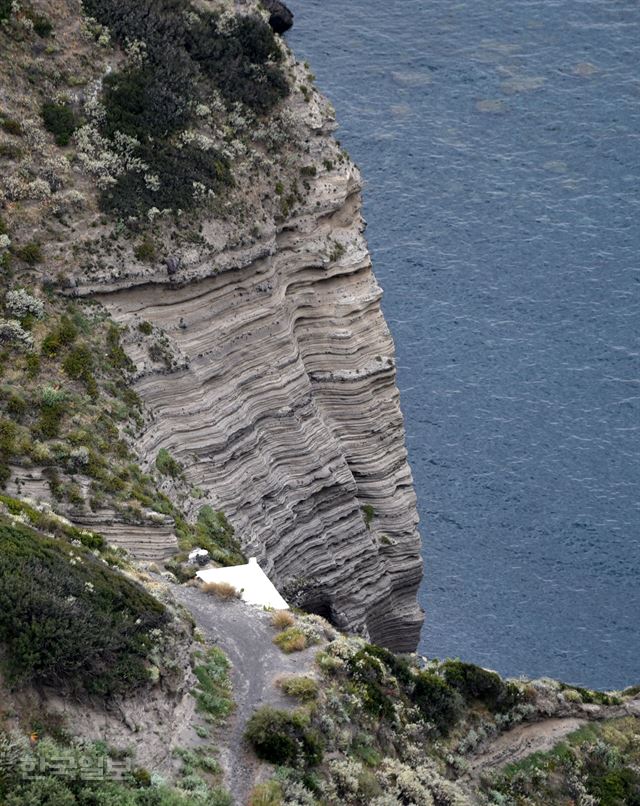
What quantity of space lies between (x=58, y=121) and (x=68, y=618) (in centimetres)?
2630

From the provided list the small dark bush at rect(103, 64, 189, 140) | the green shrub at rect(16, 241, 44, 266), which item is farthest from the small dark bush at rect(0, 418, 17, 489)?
the small dark bush at rect(103, 64, 189, 140)

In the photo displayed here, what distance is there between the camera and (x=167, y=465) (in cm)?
5672

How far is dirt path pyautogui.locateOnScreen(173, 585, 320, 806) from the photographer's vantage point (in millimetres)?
40625

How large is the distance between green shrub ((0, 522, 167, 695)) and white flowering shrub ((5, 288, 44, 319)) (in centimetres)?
1373

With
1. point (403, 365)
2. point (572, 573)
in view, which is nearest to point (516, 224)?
point (403, 365)

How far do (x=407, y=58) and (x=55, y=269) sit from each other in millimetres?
64519

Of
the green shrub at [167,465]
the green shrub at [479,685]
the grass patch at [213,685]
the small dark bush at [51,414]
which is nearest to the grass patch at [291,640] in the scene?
the grass patch at [213,685]

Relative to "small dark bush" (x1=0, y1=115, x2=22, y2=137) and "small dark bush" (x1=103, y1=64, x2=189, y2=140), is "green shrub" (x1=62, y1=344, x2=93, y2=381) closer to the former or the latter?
"small dark bush" (x1=0, y1=115, x2=22, y2=137)

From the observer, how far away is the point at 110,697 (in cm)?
3897

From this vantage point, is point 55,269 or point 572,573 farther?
point 572,573

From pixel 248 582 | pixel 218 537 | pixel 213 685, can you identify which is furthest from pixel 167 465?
pixel 213 685

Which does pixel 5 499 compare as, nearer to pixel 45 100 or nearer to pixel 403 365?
pixel 45 100

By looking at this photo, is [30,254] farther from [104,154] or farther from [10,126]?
[104,154]

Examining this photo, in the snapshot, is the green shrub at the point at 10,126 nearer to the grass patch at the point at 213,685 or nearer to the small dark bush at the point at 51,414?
the small dark bush at the point at 51,414
